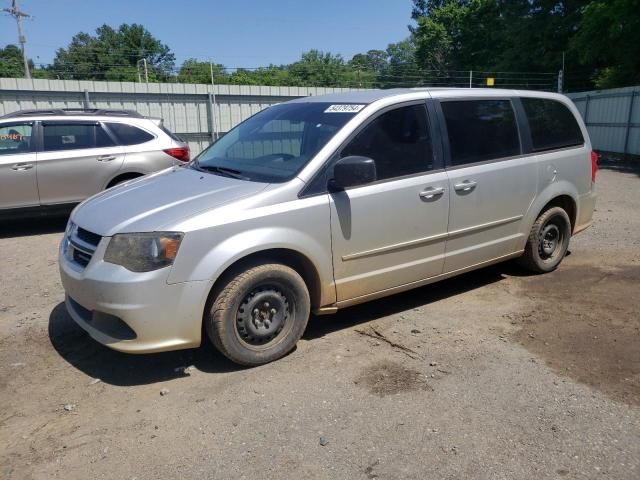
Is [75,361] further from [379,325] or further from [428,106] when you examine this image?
[428,106]

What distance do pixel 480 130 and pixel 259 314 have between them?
2.64 m

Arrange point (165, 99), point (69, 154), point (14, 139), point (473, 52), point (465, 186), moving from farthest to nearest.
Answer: point (473, 52) < point (165, 99) < point (69, 154) < point (14, 139) < point (465, 186)

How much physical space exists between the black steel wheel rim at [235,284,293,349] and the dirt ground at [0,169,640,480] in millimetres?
239

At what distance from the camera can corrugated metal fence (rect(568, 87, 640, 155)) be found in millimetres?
17556

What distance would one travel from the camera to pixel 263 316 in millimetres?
3883

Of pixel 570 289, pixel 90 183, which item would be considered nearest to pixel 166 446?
pixel 570 289

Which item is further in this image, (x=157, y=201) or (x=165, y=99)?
(x=165, y=99)

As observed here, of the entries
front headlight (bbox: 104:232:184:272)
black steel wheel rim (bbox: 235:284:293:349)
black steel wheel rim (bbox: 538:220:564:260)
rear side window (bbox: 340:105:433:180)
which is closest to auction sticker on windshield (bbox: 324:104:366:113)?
rear side window (bbox: 340:105:433:180)

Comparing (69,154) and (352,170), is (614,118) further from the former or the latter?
(352,170)

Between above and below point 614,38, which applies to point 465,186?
below

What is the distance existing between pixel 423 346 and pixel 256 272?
57.0 inches

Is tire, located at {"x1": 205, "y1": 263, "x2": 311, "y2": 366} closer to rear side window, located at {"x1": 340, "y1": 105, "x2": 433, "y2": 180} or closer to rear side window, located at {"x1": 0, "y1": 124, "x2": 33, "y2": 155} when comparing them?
rear side window, located at {"x1": 340, "y1": 105, "x2": 433, "y2": 180}

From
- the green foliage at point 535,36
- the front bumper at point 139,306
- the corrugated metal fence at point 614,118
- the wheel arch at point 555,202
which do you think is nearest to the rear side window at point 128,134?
the front bumper at point 139,306

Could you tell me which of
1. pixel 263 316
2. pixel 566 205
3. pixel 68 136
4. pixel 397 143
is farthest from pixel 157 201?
pixel 68 136
